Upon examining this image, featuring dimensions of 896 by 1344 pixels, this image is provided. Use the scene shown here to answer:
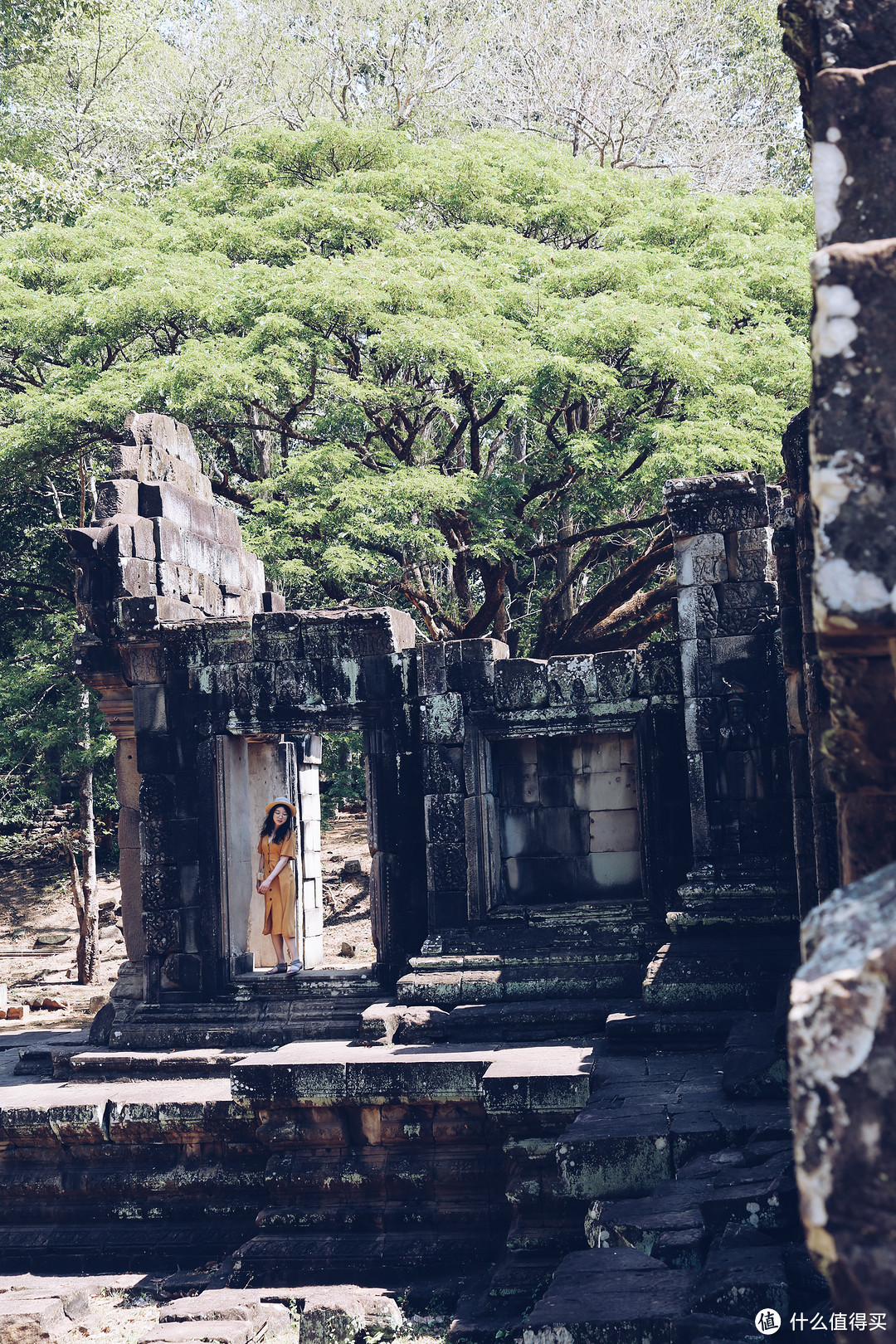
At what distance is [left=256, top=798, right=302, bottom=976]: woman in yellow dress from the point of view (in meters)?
10.9

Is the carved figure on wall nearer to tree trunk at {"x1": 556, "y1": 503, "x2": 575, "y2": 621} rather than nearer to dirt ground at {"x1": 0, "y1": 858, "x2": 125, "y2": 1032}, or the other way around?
tree trunk at {"x1": 556, "y1": 503, "x2": 575, "y2": 621}

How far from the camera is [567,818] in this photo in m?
10.4

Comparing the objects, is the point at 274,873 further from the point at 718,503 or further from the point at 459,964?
the point at 718,503

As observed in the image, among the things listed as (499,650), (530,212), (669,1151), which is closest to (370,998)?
(499,650)

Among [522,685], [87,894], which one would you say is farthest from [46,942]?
[522,685]

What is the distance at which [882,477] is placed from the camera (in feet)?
6.02

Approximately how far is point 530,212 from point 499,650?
342 inches

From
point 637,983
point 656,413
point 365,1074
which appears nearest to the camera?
point 365,1074

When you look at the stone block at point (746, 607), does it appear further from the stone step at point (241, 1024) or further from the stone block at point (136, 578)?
the stone block at point (136, 578)

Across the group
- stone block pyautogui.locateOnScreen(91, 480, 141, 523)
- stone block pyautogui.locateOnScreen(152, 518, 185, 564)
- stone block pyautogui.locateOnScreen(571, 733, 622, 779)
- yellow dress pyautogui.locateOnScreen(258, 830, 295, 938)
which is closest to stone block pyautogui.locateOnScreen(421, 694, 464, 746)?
stone block pyautogui.locateOnScreen(571, 733, 622, 779)

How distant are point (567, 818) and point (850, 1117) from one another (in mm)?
8882

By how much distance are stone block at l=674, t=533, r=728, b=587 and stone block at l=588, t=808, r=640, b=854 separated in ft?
6.51

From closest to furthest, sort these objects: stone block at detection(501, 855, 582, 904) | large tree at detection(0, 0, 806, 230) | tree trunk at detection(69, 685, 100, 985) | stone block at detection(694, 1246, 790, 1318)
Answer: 1. stone block at detection(694, 1246, 790, 1318)
2. stone block at detection(501, 855, 582, 904)
3. tree trunk at detection(69, 685, 100, 985)
4. large tree at detection(0, 0, 806, 230)

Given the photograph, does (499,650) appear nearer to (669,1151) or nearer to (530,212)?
(669,1151)
